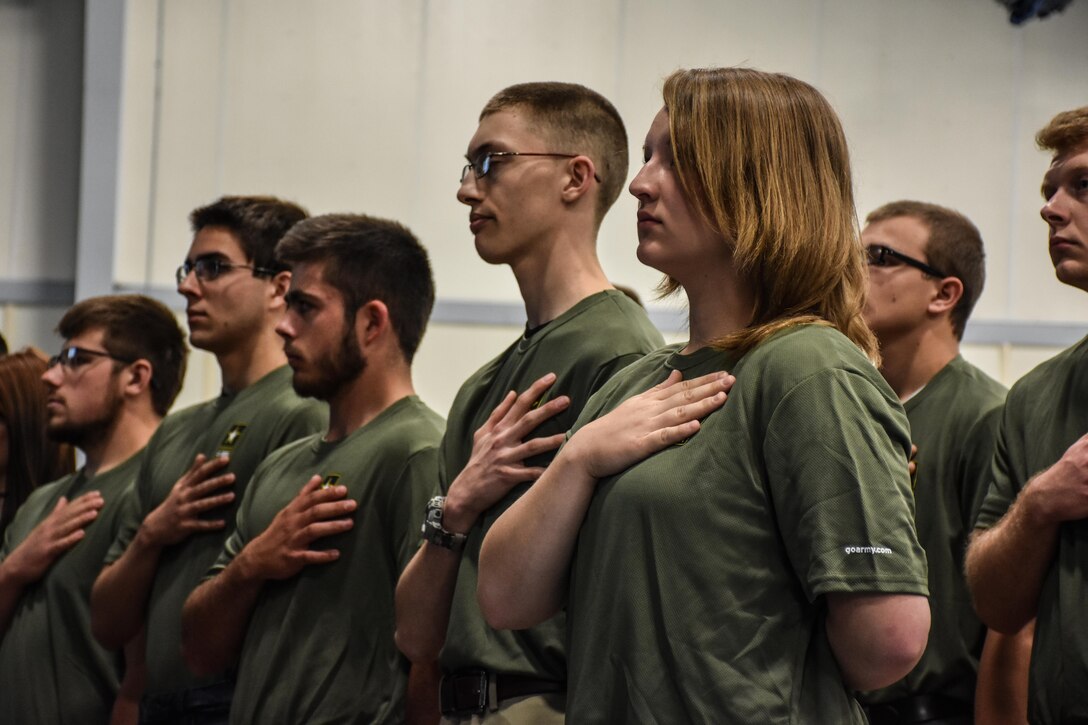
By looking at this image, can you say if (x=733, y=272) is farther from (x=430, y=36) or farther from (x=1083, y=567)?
(x=430, y=36)

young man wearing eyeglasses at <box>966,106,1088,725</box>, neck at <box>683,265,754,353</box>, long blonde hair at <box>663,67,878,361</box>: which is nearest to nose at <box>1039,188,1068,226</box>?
young man wearing eyeglasses at <box>966,106,1088,725</box>

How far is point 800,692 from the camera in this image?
1779 millimetres

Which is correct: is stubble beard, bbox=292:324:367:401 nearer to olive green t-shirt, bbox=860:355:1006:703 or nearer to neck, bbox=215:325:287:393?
neck, bbox=215:325:287:393

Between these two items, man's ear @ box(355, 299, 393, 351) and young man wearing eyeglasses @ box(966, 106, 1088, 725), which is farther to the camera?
man's ear @ box(355, 299, 393, 351)

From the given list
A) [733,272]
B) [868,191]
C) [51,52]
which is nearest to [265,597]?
[733,272]

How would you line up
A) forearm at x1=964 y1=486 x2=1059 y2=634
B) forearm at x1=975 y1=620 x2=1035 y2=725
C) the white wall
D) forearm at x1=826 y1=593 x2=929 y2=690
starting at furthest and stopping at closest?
the white wall, forearm at x1=975 y1=620 x2=1035 y2=725, forearm at x1=964 y1=486 x2=1059 y2=634, forearm at x1=826 y1=593 x2=929 y2=690

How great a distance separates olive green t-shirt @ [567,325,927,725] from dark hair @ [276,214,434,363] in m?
1.65

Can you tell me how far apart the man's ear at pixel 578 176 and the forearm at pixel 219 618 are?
1.10 meters

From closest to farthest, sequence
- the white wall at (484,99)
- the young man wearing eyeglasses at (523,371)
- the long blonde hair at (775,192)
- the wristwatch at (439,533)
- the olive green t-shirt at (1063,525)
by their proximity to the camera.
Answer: the long blonde hair at (775,192) < the olive green t-shirt at (1063,525) < the young man wearing eyeglasses at (523,371) < the wristwatch at (439,533) < the white wall at (484,99)

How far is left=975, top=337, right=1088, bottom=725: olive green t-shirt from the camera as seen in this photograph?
2207 millimetres

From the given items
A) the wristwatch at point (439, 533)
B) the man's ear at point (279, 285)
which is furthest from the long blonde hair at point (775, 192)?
the man's ear at point (279, 285)

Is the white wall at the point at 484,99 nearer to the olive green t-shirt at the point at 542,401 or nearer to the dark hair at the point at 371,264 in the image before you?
the dark hair at the point at 371,264

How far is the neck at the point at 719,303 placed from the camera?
2.00m

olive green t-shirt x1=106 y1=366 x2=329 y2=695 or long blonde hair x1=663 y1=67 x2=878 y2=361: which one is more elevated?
long blonde hair x1=663 y1=67 x2=878 y2=361
